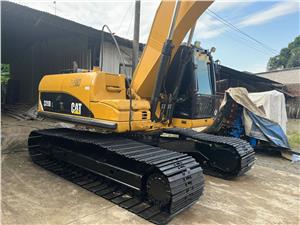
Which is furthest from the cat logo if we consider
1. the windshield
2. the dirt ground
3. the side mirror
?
the side mirror

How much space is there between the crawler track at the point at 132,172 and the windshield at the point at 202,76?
4.71 feet

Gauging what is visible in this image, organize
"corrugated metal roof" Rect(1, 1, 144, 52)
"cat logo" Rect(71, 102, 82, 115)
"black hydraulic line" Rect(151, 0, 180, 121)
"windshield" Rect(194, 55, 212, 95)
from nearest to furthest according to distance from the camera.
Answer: "black hydraulic line" Rect(151, 0, 180, 121)
"cat logo" Rect(71, 102, 82, 115)
"windshield" Rect(194, 55, 212, 95)
"corrugated metal roof" Rect(1, 1, 144, 52)

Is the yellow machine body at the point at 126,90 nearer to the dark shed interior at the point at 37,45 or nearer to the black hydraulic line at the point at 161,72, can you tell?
the black hydraulic line at the point at 161,72

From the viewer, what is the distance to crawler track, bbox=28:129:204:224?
3.14m

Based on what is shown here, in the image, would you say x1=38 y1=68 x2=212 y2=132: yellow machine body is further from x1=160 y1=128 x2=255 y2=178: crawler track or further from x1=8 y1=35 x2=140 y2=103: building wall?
x1=8 y1=35 x2=140 y2=103: building wall

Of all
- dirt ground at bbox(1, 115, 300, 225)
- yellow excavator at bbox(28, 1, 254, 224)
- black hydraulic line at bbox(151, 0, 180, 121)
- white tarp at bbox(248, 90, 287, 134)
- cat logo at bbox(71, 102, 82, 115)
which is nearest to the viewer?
dirt ground at bbox(1, 115, 300, 225)

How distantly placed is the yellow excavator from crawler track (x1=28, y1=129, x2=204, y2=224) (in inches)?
0.5

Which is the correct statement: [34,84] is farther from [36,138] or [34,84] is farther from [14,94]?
[36,138]

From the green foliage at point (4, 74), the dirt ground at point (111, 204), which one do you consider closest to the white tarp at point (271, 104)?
the dirt ground at point (111, 204)

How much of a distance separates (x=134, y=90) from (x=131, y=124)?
25.5 inches

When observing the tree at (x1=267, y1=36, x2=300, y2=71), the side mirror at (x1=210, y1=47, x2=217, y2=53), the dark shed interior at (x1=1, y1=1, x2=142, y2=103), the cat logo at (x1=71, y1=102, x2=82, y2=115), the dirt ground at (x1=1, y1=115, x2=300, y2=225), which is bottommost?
the dirt ground at (x1=1, y1=115, x2=300, y2=225)

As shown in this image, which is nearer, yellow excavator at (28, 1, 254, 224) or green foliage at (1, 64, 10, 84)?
yellow excavator at (28, 1, 254, 224)

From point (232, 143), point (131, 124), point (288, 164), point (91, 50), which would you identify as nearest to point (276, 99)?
point (288, 164)

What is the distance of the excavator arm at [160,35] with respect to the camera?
3717 mm
